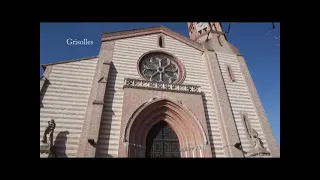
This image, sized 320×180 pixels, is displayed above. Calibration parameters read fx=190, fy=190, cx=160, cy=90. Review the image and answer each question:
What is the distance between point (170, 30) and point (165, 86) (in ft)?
20.0

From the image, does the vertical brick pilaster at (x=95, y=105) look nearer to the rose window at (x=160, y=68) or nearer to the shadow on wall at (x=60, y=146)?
the shadow on wall at (x=60, y=146)

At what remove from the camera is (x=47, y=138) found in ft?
29.0

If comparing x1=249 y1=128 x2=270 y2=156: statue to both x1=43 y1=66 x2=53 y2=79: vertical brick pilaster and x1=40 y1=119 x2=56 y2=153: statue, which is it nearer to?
x1=40 y1=119 x2=56 y2=153: statue

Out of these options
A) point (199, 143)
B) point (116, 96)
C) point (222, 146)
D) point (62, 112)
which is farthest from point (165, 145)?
point (62, 112)

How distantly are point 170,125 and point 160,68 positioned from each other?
432 cm

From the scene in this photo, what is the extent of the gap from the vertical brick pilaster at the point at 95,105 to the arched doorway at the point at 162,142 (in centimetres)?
319

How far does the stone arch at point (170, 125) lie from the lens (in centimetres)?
1032

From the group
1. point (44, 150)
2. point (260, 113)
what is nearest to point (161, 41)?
point (260, 113)

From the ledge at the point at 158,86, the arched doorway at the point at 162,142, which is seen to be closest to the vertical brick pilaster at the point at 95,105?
the ledge at the point at 158,86

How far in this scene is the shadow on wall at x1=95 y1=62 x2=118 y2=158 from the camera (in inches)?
376

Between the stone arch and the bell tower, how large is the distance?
27.5ft


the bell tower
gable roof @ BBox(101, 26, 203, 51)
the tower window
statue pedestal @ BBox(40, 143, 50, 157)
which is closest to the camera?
statue pedestal @ BBox(40, 143, 50, 157)

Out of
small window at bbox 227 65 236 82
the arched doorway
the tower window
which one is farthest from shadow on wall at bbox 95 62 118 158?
small window at bbox 227 65 236 82

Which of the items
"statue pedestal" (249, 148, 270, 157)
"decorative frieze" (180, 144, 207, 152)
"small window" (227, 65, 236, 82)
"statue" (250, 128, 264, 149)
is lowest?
"statue pedestal" (249, 148, 270, 157)
